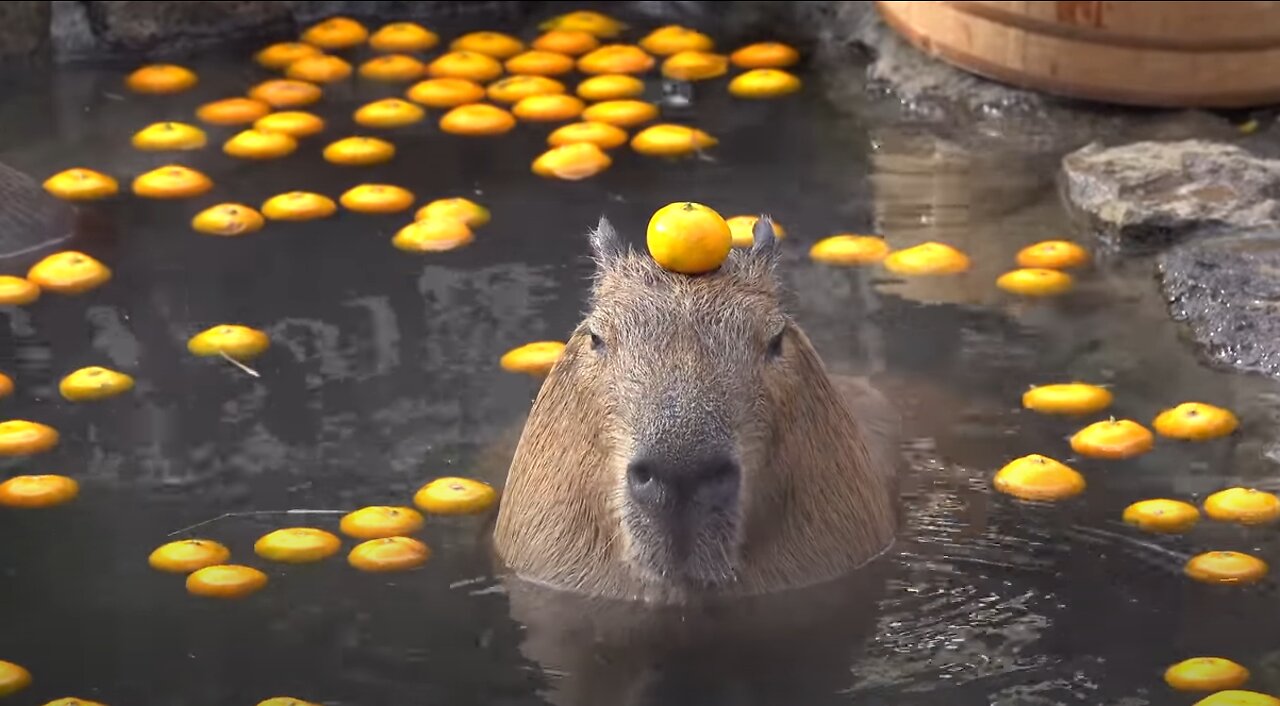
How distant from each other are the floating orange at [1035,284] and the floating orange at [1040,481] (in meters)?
1.01

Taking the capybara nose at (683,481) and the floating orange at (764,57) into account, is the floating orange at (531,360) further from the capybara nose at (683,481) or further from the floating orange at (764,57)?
the floating orange at (764,57)

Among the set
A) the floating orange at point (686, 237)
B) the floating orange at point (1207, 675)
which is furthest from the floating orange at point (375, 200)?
the floating orange at point (1207, 675)

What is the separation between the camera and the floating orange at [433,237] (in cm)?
617

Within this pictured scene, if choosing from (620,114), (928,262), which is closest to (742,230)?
(928,262)

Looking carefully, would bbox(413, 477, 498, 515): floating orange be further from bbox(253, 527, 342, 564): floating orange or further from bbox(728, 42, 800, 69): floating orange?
bbox(728, 42, 800, 69): floating orange

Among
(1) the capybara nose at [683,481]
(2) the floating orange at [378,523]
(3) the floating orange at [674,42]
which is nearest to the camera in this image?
(1) the capybara nose at [683,481]

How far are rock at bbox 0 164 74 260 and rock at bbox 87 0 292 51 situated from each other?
5.23 feet

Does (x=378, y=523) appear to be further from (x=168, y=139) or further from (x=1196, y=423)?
(x=168, y=139)

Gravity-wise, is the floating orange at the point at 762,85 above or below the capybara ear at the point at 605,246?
above

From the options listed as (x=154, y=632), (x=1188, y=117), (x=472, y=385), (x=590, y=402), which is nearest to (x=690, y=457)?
(x=590, y=402)

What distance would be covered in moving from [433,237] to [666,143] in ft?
3.18

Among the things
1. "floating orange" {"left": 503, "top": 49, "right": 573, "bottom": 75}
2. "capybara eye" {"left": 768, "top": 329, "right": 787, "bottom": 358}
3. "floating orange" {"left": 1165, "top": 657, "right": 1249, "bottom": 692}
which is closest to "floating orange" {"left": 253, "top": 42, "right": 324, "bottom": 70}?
"floating orange" {"left": 503, "top": 49, "right": 573, "bottom": 75}

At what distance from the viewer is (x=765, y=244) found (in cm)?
454

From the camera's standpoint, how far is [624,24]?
26.4 ft
